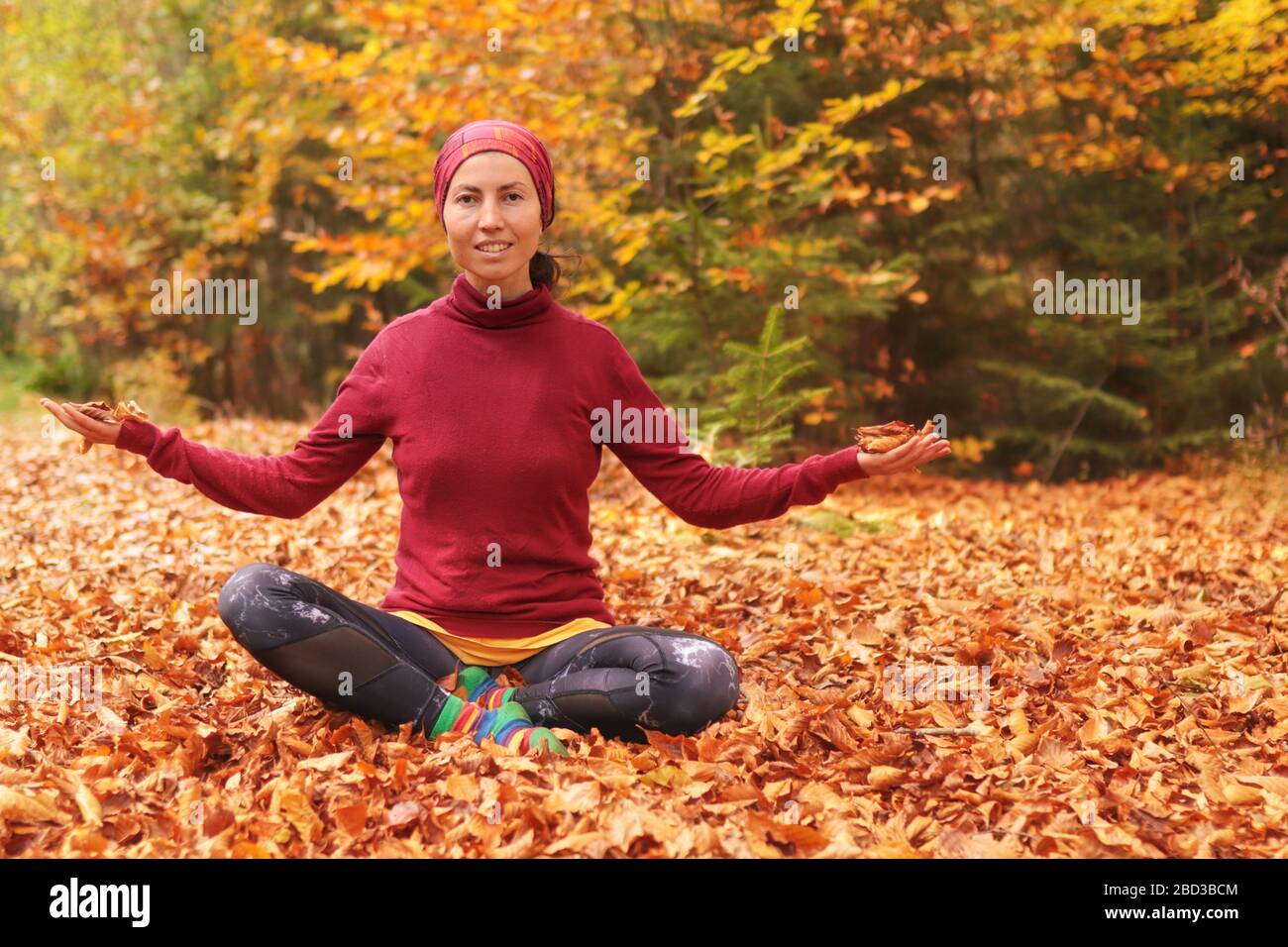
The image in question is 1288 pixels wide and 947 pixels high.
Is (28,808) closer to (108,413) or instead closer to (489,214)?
(108,413)

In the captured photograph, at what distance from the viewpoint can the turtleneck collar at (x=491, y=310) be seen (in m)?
3.04

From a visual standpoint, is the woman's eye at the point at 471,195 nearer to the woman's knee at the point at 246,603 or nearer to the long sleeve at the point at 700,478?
the long sleeve at the point at 700,478

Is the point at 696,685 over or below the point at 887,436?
below

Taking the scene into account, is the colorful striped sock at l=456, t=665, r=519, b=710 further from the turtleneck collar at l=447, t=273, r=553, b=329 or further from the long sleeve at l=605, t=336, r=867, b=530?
the turtleneck collar at l=447, t=273, r=553, b=329

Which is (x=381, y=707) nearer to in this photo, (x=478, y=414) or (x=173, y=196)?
(x=478, y=414)

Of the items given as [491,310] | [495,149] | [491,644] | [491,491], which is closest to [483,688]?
[491,644]

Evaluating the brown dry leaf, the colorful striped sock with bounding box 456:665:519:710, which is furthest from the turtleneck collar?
the brown dry leaf

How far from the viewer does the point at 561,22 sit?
23.6ft

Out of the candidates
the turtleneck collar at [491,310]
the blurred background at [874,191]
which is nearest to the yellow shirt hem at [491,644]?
the turtleneck collar at [491,310]

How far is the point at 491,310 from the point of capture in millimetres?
3039

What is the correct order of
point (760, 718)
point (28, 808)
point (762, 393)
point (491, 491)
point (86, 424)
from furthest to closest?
point (762, 393), point (760, 718), point (491, 491), point (86, 424), point (28, 808)

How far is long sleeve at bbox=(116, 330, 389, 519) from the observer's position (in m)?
2.91

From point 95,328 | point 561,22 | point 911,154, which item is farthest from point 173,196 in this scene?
point 911,154

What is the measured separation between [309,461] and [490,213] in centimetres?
85
